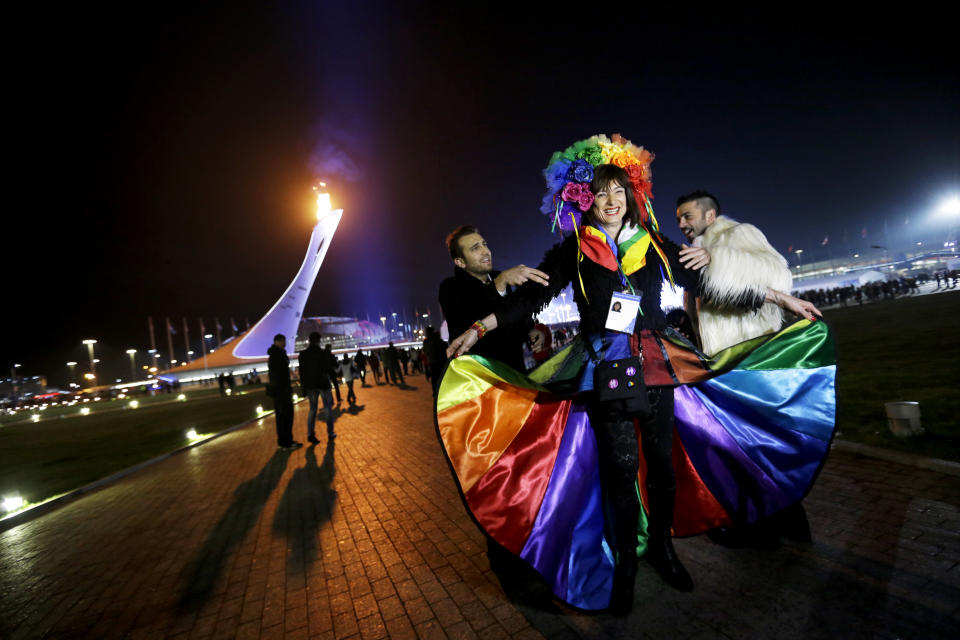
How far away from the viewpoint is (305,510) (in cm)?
495

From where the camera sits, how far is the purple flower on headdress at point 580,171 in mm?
2670

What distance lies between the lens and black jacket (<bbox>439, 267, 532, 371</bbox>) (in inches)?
118

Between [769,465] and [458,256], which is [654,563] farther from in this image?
[458,256]

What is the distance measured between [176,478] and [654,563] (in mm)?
7731

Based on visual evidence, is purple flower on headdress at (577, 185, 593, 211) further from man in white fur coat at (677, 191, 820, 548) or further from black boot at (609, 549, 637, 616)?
A: black boot at (609, 549, 637, 616)

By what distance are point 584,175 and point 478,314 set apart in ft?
3.62

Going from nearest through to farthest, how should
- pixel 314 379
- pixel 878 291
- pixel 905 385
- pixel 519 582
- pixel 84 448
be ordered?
pixel 519 582 < pixel 905 385 < pixel 314 379 < pixel 84 448 < pixel 878 291

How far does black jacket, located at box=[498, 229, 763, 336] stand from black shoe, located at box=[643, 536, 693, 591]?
1.31 meters

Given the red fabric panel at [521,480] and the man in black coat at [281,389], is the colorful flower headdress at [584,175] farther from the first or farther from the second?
the man in black coat at [281,389]

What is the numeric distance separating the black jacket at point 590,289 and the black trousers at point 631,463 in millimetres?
474

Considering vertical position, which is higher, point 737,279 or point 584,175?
point 584,175

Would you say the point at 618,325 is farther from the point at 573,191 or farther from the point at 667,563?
the point at 667,563

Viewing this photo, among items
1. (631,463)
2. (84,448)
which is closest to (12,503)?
(84,448)

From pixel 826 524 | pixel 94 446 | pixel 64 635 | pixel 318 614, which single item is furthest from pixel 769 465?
pixel 94 446
